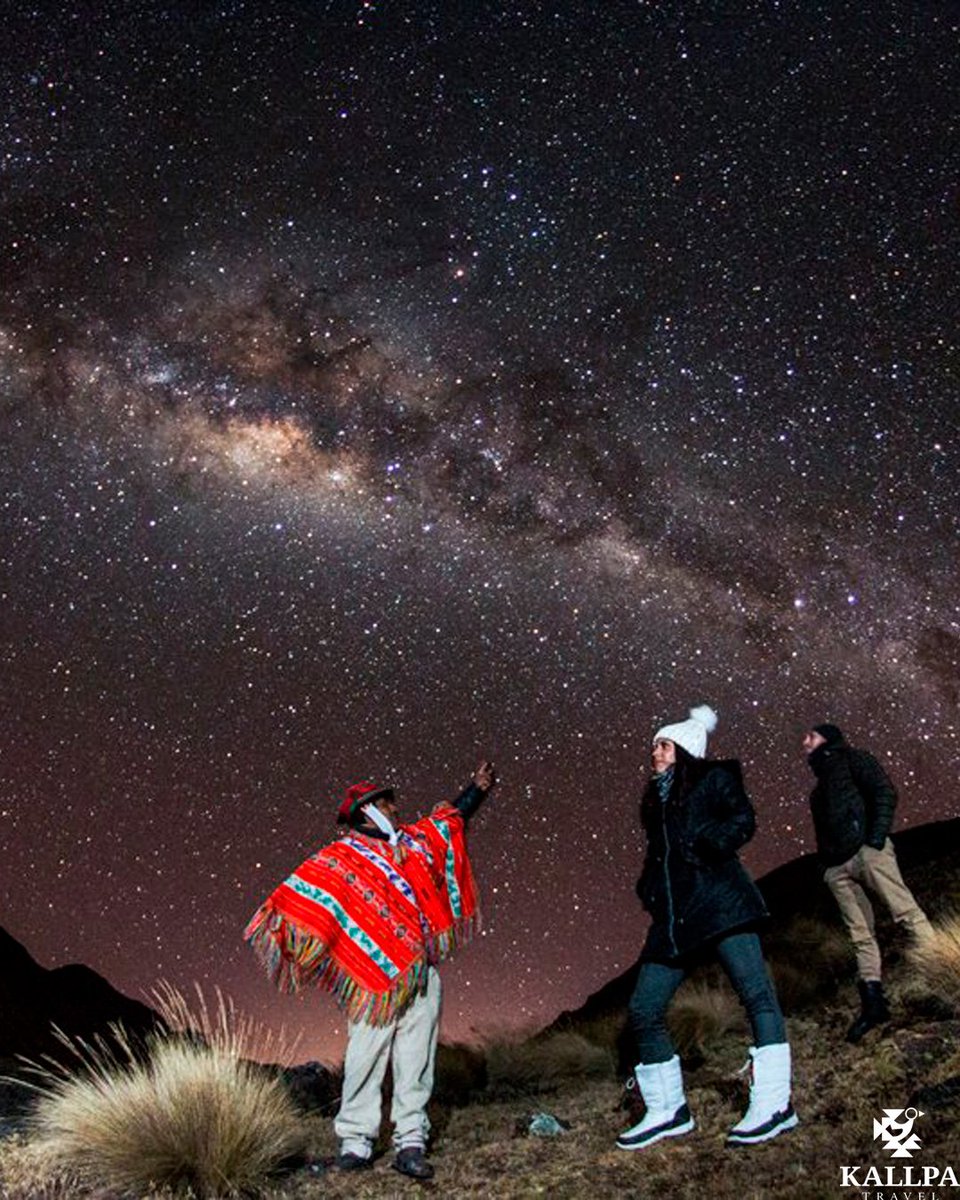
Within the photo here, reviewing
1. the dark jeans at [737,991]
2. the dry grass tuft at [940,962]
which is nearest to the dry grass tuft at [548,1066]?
the dry grass tuft at [940,962]

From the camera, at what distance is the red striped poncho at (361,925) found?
17.3 ft

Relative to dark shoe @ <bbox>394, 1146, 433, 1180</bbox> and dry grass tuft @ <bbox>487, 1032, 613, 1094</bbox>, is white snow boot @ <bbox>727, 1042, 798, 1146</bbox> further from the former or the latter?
dry grass tuft @ <bbox>487, 1032, 613, 1094</bbox>

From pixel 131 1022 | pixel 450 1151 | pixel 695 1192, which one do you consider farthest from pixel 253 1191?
pixel 131 1022

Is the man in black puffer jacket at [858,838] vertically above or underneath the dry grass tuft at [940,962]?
above

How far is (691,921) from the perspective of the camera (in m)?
4.61

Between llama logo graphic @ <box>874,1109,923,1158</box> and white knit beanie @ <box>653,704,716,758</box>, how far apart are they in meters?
1.77

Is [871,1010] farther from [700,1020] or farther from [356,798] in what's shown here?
[356,798]

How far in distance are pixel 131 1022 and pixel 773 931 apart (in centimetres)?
2006

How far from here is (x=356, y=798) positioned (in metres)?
5.67

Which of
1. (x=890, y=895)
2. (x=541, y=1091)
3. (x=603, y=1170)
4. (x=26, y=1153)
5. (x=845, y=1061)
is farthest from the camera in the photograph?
(x=541, y=1091)

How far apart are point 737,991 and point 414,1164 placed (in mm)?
1876

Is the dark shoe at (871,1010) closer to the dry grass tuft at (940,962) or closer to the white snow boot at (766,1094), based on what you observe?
the dry grass tuft at (940,962)

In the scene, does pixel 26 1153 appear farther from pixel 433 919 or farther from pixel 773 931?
pixel 773 931

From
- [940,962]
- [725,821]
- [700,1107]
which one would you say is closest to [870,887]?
[940,962]
